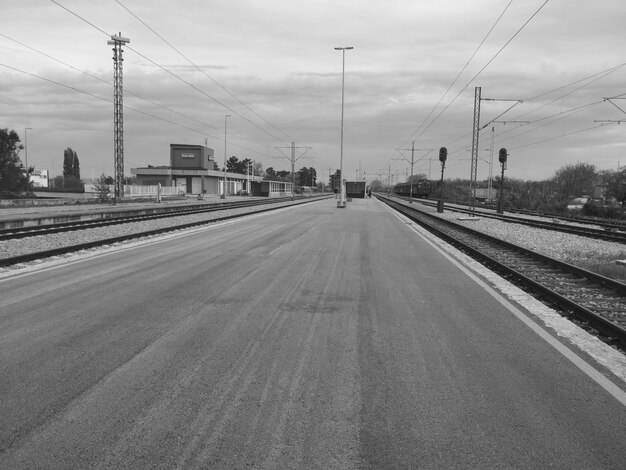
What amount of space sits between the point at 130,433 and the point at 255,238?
1298 centimetres

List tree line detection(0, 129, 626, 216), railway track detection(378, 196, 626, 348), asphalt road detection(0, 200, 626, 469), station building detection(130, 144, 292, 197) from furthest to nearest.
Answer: station building detection(130, 144, 292, 197)
tree line detection(0, 129, 626, 216)
railway track detection(378, 196, 626, 348)
asphalt road detection(0, 200, 626, 469)

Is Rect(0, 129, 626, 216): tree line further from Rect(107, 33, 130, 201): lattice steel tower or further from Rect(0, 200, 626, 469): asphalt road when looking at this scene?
Rect(0, 200, 626, 469): asphalt road

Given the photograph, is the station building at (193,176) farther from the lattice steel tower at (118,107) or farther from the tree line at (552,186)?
the lattice steel tower at (118,107)

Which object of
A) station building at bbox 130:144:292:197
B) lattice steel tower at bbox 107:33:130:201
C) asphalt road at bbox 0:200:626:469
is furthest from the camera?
station building at bbox 130:144:292:197

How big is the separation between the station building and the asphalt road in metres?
83.3

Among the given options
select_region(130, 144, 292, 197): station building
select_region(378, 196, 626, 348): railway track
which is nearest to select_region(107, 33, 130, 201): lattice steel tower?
select_region(378, 196, 626, 348): railway track

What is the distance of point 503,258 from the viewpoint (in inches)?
511

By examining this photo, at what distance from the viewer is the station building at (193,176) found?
9162 centimetres

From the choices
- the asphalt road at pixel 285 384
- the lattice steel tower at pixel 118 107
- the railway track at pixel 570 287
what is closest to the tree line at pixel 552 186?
the lattice steel tower at pixel 118 107

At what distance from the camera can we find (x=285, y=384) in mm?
4113

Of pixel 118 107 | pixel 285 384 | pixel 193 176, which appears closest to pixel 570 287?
pixel 285 384

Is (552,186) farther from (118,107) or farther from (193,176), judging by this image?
(118,107)

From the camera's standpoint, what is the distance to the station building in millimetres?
91625

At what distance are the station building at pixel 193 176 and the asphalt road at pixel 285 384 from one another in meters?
83.3
